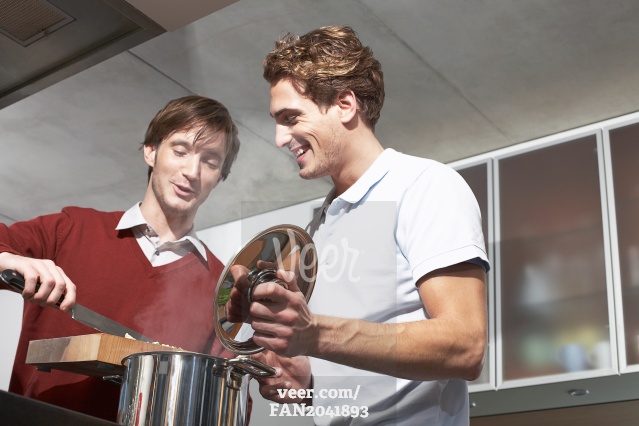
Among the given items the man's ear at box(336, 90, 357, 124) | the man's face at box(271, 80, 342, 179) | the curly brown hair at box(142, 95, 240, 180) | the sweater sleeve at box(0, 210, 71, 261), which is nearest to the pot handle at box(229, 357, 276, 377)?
the man's face at box(271, 80, 342, 179)

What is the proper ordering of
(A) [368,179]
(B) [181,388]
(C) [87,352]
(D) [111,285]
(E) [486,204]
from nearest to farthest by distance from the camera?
1. (B) [181,388]
2. (C) [87,352]
3. (A) [368,179]
4. (D) [111,285]
5. (E) [486,204]

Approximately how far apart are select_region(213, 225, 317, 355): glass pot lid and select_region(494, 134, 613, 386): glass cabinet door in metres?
1.89

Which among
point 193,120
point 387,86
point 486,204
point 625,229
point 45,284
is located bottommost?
point 45,284

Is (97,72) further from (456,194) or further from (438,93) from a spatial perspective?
(456,194)

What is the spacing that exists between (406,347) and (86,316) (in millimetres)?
484

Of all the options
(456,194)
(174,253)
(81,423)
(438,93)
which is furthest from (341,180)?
(438,93)

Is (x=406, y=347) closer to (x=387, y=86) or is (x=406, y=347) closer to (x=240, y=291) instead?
(x=240, y=291)

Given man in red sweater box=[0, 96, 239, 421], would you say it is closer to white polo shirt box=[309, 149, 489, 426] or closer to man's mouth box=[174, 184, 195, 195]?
man's mouth box=[174, 184, 195, 195]

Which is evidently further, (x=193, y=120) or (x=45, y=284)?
(x=193, y=120)

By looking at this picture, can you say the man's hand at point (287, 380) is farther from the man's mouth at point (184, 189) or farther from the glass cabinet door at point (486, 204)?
the glass cabinet door at point (486, 204)

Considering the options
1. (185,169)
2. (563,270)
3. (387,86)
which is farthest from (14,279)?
(563,270)

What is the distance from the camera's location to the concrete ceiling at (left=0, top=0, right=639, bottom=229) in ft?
8.29

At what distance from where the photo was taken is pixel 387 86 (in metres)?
2.87

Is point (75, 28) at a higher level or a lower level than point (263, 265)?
higher
